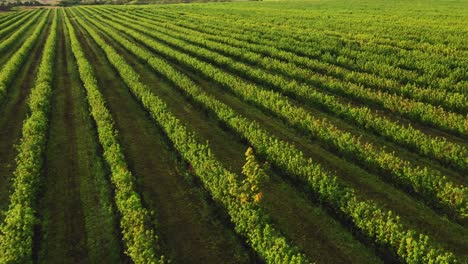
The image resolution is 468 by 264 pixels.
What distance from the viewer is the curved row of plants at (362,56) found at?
91.4ft

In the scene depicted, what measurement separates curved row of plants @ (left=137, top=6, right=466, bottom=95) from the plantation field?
17 centimetres

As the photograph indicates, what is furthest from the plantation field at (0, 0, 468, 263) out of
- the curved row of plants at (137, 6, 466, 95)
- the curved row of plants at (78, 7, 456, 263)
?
the curved row of plants at (137, 6, 466, 95)

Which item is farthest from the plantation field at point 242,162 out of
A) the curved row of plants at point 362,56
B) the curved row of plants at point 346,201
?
the curved row of plants at point 362,56

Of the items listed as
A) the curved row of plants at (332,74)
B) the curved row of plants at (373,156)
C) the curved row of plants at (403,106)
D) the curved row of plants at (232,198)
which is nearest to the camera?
the curved row of plants at (232,198)

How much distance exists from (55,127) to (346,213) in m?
18.2

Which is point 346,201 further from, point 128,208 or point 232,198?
point 128,208

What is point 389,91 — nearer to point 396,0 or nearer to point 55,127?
point 55,127

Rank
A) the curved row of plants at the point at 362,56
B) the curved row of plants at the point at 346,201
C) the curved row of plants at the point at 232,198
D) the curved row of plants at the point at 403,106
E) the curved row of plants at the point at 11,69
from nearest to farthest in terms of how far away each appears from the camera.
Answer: the curved row of plants at the point at 346,201 < the curved row of plants at the point at 232,198 < the curved row of plants at the point at 403,106 < the curved row of plants at the point at 362,56 < the curved row of plants at the point at 11,69

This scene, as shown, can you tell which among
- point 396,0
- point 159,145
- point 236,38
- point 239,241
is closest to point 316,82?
point 159,145

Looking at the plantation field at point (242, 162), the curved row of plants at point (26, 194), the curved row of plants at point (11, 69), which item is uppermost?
the curved row of plants at point (11, 69)

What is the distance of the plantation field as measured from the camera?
13.1 metres

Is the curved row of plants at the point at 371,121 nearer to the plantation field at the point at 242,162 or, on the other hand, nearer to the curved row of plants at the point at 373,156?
the plantation field at the point at 242,162

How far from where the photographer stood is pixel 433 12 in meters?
63.0

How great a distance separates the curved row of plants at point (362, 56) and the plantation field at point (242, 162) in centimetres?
17
